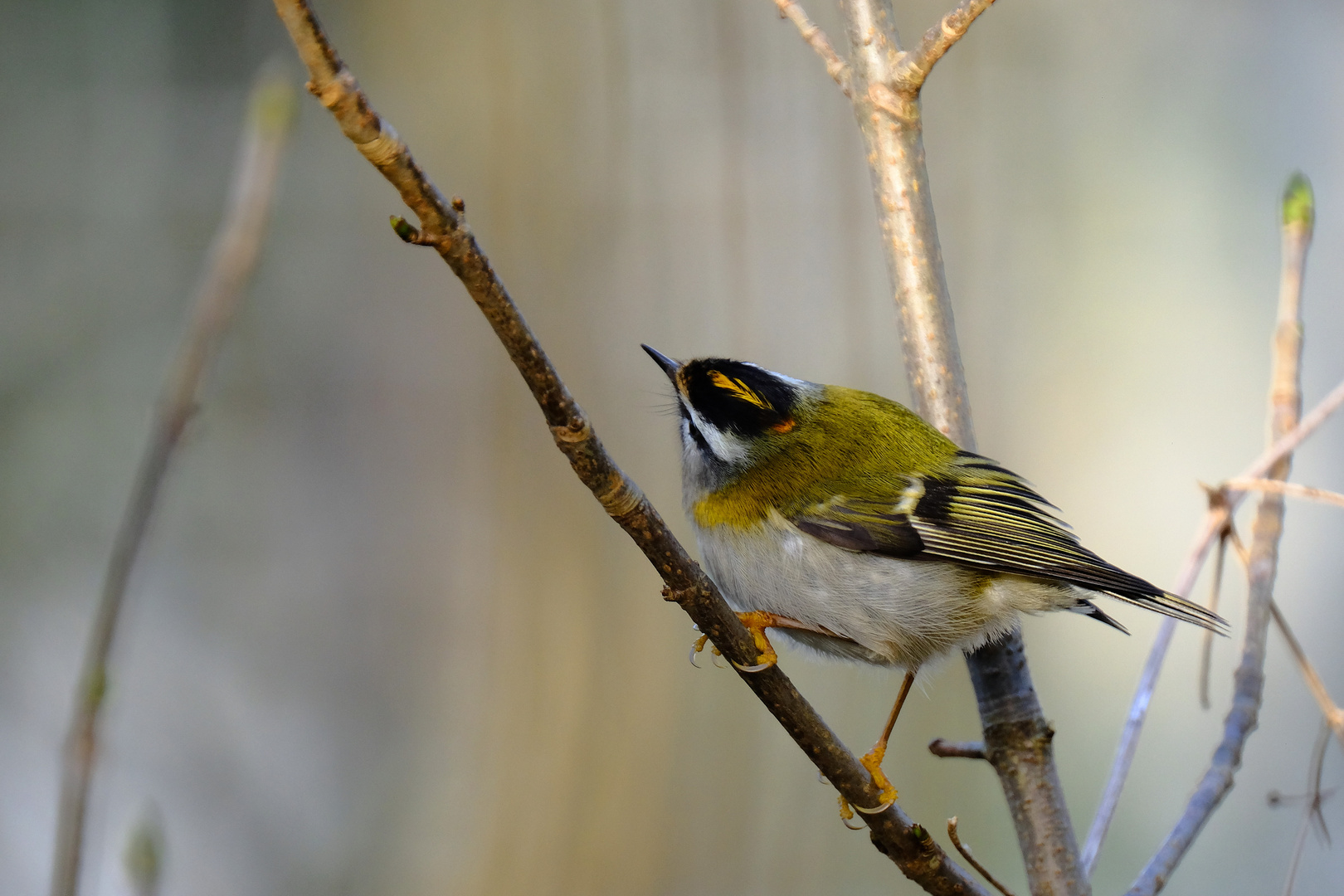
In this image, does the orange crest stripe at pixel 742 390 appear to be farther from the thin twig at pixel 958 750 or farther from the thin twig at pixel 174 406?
the thin twig at pixel 174 406

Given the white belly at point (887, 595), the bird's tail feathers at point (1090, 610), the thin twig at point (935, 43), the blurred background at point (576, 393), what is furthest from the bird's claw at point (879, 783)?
the blurred background at point (576, 393)

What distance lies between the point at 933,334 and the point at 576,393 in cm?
152

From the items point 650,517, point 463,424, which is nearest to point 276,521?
point 463,424

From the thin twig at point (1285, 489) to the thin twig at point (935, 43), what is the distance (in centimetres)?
66

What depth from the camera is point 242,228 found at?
53cm

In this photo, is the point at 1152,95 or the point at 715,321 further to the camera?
the point at 1152,95

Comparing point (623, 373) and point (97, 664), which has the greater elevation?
point (623, 373)

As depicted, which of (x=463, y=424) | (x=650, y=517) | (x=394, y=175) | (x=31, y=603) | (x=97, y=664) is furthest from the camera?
(x=463, y=424)

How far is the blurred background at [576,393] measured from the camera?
283 cm

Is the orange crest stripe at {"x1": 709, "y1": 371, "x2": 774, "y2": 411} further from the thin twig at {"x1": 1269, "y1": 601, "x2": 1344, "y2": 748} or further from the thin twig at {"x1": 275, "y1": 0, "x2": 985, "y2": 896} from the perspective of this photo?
the thin twig at {"x1": 1269, "y1": 601, "x2": 1344, "y2": 748}

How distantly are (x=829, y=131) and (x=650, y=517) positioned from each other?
2.50 meters

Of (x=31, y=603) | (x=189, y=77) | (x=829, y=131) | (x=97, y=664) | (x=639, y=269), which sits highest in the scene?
(x=189, y=77)

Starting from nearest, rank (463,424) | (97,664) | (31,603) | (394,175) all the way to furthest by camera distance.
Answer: (97,664), (394,175), (31,603), (463,424)

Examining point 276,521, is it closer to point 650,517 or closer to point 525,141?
point 525,141
